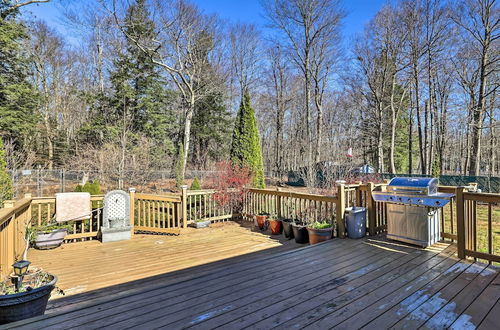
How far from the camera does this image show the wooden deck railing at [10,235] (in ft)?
9.96

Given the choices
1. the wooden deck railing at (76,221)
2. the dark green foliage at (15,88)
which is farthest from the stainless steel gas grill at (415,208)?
the dark green foliage at (15,88)

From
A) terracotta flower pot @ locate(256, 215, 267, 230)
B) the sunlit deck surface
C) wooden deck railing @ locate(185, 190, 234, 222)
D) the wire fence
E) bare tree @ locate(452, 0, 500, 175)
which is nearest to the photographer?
the sunlit deck surface

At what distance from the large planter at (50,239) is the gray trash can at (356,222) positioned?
16.3ft

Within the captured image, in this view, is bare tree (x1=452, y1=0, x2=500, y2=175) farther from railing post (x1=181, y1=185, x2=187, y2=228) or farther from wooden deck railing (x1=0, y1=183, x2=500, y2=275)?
railing post (x1=181, y1=185, x2=187, y2=228)

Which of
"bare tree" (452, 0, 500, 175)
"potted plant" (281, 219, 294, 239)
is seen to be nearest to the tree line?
"bare tree" (452, 0, 500, 175)

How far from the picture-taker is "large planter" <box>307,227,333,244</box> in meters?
4.55

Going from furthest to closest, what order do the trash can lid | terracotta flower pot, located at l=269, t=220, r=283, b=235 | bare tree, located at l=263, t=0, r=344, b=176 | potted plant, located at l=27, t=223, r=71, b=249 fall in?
bare tree, located at l=263, t=0, r=344, b=176 → terracotta flower pot, located at l=269, t=220, r=283, b=235 → potted plant, located at l=27, t=223, r=71, b=249 → the trash can lid

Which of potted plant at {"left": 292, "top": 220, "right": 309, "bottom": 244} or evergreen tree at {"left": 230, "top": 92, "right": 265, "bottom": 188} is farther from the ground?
evergreen tree at {"left": 230, "top": 92, "right": 265, "bottom": 188}

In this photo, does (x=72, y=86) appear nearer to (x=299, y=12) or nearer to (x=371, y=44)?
(x=299, y=12)

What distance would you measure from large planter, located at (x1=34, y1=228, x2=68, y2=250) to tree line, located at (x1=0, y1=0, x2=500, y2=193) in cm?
553

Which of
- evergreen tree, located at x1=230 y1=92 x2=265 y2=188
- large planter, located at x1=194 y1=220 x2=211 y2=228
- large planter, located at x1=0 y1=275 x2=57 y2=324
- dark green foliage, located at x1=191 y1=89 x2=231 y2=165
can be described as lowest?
large planter, located at x1=194 y1=220 x2=211 y2=228

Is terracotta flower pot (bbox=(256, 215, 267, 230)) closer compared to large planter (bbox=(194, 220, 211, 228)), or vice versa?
terracotta flower pot (bbox=(256, 215, 267, 230))

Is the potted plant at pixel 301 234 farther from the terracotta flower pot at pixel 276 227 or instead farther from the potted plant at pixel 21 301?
the potted plant at pixel 21 301

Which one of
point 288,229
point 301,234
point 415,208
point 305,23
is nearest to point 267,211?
point 288,229
